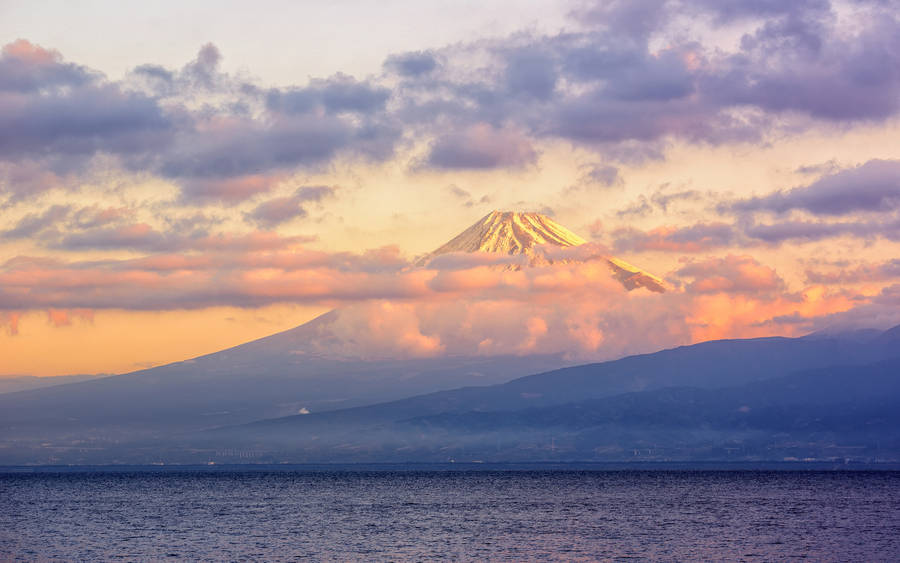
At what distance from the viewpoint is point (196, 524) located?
415ft

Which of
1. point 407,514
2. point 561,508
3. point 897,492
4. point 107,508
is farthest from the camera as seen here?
point 897,492

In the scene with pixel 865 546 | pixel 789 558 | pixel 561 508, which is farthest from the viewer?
pixel 561 508

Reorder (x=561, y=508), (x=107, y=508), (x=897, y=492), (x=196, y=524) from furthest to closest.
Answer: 1. (x=897, y=492)
2. (x=107, y=508)
3. (x=561, y=508)
4. (x=196, y=524)

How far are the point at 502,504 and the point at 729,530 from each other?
54939mm

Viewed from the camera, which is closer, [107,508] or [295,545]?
[295,545]

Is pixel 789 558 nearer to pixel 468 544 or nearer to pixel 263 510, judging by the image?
pixel 468 544

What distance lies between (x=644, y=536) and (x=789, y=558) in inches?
800

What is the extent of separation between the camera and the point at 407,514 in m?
142

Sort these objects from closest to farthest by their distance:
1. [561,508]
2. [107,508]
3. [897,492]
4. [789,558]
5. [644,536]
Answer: [789,558] → [644,536] → [561,508] → [107,508] → [897,492]

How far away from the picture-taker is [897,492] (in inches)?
7825

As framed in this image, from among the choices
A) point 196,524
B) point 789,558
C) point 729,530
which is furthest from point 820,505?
point 196,524

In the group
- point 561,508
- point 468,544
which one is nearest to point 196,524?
point 468,544

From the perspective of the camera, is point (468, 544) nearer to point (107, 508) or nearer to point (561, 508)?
point (561, 508)

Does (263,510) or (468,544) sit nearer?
(468,544)
